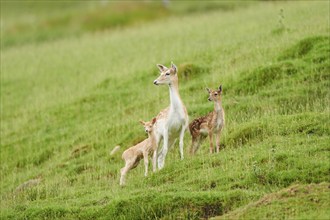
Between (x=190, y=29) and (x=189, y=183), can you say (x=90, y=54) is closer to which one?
(x=190, y=29)

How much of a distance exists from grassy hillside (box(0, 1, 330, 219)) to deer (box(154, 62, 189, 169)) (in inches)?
23.9

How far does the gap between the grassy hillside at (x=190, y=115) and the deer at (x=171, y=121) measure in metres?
0.61

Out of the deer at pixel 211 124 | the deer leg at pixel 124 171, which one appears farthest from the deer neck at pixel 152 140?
the deer at pixel 211 124

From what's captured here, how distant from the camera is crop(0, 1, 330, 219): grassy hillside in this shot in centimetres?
1490

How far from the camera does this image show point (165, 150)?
17281 mm

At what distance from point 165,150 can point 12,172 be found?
7506mm

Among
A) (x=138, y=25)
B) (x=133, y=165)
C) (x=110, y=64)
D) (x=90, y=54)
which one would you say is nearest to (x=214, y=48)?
(x=110, y=64)

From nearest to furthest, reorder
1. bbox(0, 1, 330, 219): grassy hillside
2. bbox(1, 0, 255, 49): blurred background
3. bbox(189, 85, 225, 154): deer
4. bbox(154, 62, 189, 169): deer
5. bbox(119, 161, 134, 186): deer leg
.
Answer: bbox(0, 1, 330, 219): grassy hillside → bbox(154, 62, 189, 169): deer → bbox(189, 85, 225, 154): deer → bbox(119, 161, 134, 186): deer leg → bbox(1, 0, 255, 49): blurred background

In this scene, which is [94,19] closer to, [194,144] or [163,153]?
[194,144]

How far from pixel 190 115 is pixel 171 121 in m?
4.87

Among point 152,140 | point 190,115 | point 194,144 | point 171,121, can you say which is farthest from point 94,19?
point 171,121

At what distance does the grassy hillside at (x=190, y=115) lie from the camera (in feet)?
48.9

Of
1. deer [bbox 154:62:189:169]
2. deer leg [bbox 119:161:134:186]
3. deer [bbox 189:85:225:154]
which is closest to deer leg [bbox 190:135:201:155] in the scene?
deer [bbox 189:85:225:154]

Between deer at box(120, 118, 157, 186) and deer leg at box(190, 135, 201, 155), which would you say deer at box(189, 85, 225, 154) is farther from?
deer at box(120, 118, 157, 186)
